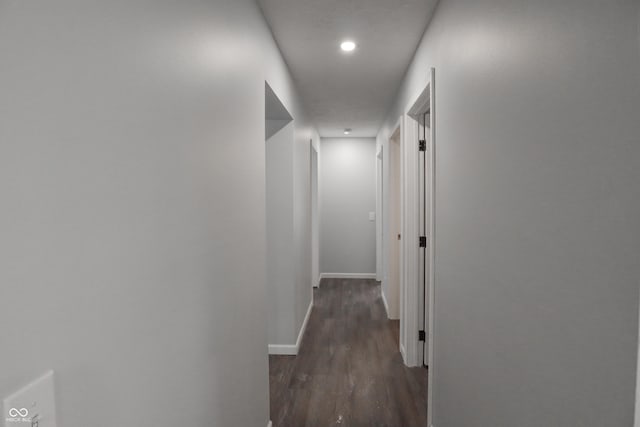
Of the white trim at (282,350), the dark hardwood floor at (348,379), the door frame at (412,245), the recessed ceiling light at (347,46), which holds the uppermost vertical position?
the recessed ceiling light at (347,46)

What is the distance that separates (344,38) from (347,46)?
0.45 feet

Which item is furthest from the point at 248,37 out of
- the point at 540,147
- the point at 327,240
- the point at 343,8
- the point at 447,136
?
the point at 327,240

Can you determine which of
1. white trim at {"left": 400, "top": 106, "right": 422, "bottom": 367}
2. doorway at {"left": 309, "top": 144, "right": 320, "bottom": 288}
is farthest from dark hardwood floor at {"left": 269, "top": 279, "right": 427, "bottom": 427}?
doorway at {"left": 309, "top": 144, "right": 320, "bottom": 288}

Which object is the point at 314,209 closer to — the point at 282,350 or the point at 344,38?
the point at 282,350

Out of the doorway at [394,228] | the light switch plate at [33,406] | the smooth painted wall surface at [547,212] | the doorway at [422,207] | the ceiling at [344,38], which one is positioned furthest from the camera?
the doorway at [394,228]

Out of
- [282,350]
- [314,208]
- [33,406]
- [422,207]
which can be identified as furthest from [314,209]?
[33,406]

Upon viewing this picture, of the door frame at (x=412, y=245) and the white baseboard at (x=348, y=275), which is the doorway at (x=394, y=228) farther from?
the white baseboard at (x=348, y=275)

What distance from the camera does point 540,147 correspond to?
96 centimetres

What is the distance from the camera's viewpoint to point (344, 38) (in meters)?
2.59

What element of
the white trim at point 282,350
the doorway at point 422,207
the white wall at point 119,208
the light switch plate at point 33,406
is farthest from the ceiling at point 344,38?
the white trim at point 282,350

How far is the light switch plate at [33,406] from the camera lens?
0.56 metres

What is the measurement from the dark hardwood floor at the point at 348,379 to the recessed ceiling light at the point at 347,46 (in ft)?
8.54

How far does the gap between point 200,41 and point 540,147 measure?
112 cm

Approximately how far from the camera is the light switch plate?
556 mm
